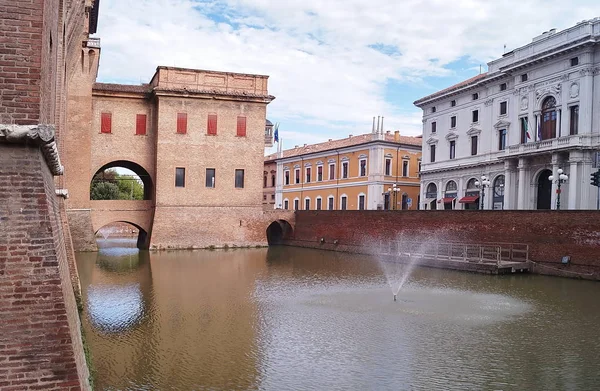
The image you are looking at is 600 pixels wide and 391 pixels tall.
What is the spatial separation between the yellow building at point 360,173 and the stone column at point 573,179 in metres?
14.7

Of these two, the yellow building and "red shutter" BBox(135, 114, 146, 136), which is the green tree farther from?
"red shutter" BBox(135, 114, 146, 136)

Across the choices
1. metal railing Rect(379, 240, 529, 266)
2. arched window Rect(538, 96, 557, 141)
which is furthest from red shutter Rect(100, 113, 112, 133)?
arched window Rect(538, 96, 557, 141)

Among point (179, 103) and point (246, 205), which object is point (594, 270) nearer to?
point (246, 205)

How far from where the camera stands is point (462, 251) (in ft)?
92.9

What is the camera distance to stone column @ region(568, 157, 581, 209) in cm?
3353

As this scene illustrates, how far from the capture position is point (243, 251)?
34594 mm

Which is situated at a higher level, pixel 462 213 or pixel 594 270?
pixel 462 213

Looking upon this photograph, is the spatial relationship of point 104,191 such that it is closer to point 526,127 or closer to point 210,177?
point 210,177

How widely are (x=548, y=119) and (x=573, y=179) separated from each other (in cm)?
497

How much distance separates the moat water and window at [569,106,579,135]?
14.7 meters

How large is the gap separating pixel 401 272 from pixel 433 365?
1514 cm

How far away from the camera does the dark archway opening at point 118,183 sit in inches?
1421

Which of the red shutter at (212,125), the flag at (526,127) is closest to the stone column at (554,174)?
the flag at (526,127)

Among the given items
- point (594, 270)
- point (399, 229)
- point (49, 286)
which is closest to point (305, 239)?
point (399, 229)
